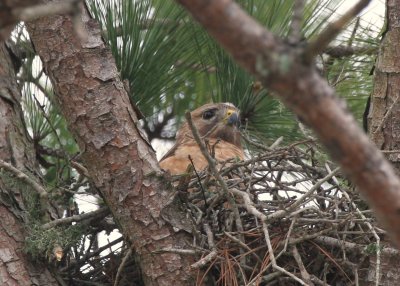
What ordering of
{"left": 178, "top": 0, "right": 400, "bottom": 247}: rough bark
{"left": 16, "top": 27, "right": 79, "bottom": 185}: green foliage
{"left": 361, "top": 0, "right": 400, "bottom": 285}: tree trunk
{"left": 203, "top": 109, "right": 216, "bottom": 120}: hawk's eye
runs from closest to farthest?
{"left": 178, "top": 0, "right": 400, "bottom": 247}: rough bark
{"left": 361, "top": 0, "right": 400, "bottom": 285}: tree trunk
{"left": 16, "top": 27, "right": 79, "bottom": 185}: green foliage
{"left": 203, "top": 109, "right": 216, "bottom": 120}: hawk's eye

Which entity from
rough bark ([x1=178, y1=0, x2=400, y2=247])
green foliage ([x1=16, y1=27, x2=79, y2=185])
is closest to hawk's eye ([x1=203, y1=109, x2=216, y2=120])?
green foliage ([x1=16, y1=27, x2=79, y2=185])

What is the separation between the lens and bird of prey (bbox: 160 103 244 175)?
15.4 ft

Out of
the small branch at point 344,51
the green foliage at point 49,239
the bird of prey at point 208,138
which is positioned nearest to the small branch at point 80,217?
the green foliage at point 49,239

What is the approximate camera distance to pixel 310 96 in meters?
1.33

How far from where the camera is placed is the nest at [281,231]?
10.3 feet

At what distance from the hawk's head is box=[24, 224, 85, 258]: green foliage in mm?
1537

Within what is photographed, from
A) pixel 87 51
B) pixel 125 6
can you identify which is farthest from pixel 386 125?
pixel 125 6

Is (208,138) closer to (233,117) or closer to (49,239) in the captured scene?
(233,117)

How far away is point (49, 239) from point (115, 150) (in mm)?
502

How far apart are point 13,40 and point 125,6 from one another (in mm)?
716

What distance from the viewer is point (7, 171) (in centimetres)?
356

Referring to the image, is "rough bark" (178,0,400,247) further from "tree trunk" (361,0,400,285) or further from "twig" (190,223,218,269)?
"tree trunk" (361,0,400,285)

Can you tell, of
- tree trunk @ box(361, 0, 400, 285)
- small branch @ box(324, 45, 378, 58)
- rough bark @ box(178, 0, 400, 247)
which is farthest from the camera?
small branch @ box(324, 45, 378, 58)

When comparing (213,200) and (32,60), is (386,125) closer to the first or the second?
(213,200)
